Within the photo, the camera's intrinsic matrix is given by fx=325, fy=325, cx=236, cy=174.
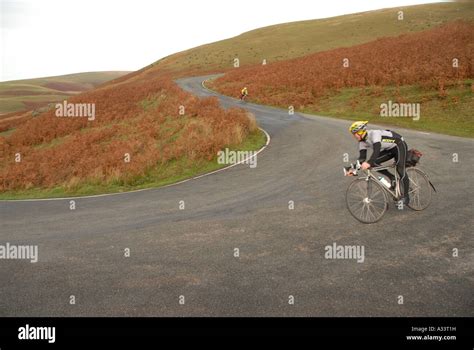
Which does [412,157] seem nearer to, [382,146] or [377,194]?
[382,146]

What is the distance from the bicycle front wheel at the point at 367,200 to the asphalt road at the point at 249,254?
26cm

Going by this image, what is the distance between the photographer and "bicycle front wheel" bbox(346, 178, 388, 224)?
7426 millimetres

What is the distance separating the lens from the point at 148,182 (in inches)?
571

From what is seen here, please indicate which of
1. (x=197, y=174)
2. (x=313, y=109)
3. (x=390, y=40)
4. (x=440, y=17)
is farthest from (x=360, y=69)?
(x=440, y=17)

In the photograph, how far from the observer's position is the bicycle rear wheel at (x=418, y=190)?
7587 millimetres

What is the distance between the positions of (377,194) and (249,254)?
3.28 m

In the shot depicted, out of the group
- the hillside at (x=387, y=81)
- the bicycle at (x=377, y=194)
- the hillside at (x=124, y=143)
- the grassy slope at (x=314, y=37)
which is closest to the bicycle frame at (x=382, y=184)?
the bicycle at (x=377, y=194)

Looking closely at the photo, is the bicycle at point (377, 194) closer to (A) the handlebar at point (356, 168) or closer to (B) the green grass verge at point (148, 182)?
(A) the handlebar at point (356, 168)

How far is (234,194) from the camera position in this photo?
1067 centimetres

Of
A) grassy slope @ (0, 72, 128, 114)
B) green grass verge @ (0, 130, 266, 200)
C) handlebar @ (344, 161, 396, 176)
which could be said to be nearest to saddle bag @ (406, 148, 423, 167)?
handlebar @ (344, 161, 396, 176)

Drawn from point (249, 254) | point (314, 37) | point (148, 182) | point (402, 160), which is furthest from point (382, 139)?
point (314, 37)

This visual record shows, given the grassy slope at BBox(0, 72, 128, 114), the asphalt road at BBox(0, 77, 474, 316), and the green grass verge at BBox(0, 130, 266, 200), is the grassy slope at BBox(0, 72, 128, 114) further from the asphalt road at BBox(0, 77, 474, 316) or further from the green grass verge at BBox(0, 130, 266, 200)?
the asphalt road at BBox(0, 77, 474, 316)

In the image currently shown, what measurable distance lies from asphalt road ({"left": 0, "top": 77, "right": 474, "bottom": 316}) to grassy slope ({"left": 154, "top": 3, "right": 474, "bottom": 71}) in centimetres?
5596

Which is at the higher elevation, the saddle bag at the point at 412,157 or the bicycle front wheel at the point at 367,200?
the saddle bag at the point at 412,157
